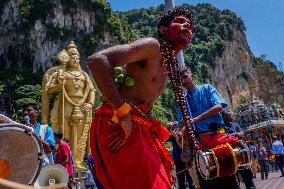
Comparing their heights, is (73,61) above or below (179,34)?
→ above

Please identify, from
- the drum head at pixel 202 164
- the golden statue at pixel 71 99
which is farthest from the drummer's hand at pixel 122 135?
the golden statue at pixel 71 99

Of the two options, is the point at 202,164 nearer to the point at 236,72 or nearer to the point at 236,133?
the point at 236,133

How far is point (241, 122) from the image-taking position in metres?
43.4

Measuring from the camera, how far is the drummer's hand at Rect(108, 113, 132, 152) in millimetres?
2199

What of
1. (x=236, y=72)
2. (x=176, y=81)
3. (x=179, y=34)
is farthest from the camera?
(x=236, y=72)

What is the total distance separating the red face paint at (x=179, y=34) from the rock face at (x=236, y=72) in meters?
72.2

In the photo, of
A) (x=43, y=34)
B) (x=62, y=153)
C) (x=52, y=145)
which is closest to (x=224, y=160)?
(x=52, y=145)

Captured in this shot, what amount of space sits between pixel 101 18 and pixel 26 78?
12.1m

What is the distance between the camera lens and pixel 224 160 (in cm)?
356

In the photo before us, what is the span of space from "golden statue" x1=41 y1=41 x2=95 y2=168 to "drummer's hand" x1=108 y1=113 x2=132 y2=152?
12.4 meters

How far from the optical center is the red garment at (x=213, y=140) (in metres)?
3.81

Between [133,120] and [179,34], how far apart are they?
68 cm

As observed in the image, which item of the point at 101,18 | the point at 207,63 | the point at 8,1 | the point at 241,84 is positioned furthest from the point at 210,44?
the point at 8,1

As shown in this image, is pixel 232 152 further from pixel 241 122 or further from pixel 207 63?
pixel 207 63
